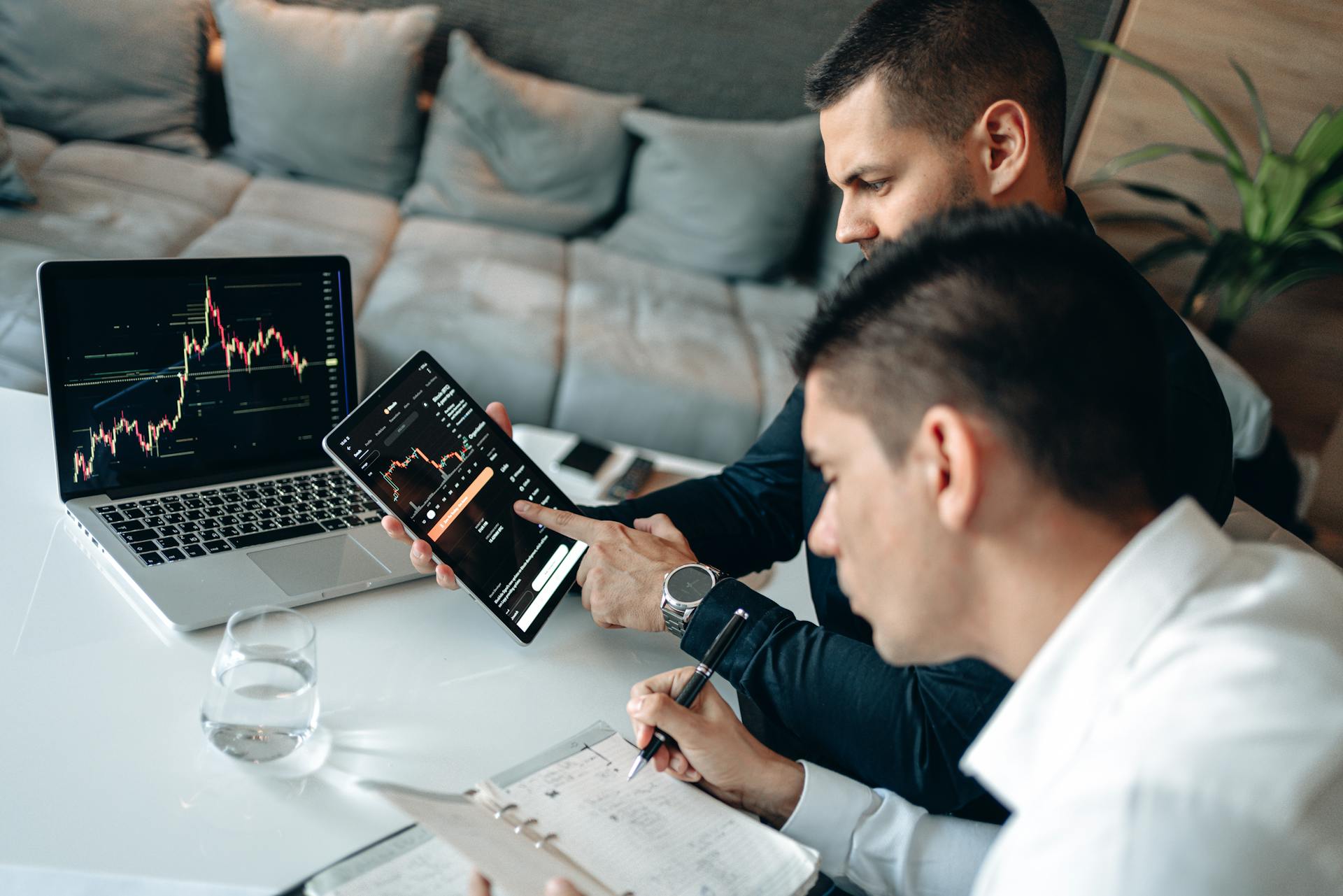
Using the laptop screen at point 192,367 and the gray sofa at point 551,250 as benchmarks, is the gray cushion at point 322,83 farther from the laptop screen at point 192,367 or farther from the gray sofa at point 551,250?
the laptop screen at point 192,367

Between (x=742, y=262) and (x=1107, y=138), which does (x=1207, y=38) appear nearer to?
(x=1107, y=138)

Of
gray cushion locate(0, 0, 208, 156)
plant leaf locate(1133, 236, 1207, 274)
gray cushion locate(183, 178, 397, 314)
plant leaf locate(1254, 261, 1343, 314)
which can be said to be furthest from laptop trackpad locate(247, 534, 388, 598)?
plant leaf locate(1254, 261, 1343, 314)

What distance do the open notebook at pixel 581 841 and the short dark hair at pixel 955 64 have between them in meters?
0.79

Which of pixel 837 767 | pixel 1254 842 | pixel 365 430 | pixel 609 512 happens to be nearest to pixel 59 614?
pixel 365 430

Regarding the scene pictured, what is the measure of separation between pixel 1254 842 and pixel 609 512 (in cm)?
80

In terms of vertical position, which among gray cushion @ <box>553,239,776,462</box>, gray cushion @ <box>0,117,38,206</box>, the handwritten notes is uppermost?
the handwritten notes

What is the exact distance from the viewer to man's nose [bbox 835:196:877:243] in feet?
4.05

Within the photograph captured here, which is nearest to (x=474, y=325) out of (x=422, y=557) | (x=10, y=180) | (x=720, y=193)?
(x=720, y=193)

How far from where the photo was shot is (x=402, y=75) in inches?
113

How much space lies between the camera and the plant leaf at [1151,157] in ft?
9.67

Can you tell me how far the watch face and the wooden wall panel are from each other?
2.63 m

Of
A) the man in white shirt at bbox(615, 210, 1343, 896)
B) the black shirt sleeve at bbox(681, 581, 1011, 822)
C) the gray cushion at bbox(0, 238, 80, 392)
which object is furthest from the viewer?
the gray cushion at bbox(0, 238, 80, 392)

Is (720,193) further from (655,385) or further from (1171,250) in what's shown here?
(1171,250)

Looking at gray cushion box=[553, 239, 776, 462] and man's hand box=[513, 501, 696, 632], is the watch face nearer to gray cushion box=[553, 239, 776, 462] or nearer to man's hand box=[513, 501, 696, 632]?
man's hand box=[513, 501, 696, 632]
